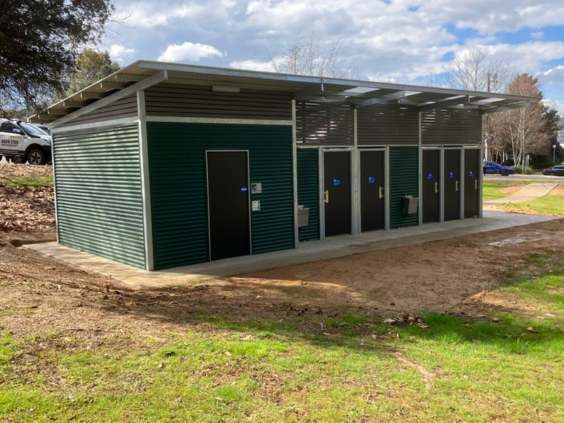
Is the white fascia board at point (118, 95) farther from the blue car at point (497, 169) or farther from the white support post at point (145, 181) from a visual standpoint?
the blue car at point (497, 169)

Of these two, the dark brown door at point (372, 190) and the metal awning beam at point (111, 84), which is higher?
the metal awning beam at point (111, 84)

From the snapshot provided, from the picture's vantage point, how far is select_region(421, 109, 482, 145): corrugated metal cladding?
1585 centimetres

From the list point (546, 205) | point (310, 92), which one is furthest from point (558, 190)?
point (310, 92)

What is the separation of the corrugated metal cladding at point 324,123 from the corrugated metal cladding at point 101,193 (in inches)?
176

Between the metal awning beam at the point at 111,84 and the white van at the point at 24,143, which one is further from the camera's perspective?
the white van at the point at 24,143

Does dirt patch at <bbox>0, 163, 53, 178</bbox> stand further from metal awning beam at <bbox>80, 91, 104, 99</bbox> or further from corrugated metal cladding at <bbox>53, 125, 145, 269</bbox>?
metal awning beam at <bbox>80, 91, 104, 99</bbox>

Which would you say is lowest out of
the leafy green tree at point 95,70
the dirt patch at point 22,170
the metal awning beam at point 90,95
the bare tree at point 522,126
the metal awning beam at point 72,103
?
the dirt patch at point 22,170

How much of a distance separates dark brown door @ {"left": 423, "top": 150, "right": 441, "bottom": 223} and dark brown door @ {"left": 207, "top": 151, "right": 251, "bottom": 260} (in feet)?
23.4

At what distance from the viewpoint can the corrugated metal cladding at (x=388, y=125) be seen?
14227 millimetres

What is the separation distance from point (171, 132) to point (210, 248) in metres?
2.47

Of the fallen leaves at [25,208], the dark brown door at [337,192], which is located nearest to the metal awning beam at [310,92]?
the dark brown door at [337,192]

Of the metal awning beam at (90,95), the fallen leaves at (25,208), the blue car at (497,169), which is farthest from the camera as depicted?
the blue car at (497,169)

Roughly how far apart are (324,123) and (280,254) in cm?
394

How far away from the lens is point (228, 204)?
35.4 feet
